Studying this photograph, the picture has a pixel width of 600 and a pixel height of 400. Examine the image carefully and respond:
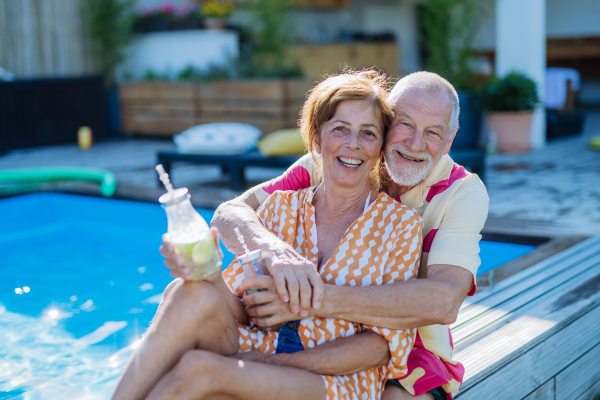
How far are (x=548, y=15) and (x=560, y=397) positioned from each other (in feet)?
43.3

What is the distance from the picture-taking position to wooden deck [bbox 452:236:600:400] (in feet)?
6.41

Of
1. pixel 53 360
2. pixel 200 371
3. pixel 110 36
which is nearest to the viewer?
pixel 200 371

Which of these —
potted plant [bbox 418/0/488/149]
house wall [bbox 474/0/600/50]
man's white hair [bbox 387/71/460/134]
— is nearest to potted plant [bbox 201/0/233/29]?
potted plant [bbox 418/0/488/149]

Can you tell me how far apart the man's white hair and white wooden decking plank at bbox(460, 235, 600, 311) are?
0.92 metres

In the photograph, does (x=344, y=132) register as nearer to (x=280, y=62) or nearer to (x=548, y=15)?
(x=280, y=62)

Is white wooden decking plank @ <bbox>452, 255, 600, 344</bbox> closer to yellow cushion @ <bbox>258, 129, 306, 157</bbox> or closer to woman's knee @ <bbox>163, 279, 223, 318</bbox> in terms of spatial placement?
woman's knee @ <bbox>163, 279, 223, 318</bbox>

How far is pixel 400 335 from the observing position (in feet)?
5.41

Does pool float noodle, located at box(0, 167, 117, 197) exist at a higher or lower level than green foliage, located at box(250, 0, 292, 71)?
lower

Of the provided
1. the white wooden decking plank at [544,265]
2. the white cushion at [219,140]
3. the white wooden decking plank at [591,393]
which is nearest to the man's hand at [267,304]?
the white wooden decking plank at [544,265]

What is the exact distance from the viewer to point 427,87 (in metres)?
1.84

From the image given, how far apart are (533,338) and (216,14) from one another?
860 centimetres

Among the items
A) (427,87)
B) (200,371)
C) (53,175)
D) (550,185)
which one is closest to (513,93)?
(550,185)

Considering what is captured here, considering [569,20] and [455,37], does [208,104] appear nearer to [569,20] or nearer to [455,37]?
[455,37]

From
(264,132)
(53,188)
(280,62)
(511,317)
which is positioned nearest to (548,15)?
(280,62)
